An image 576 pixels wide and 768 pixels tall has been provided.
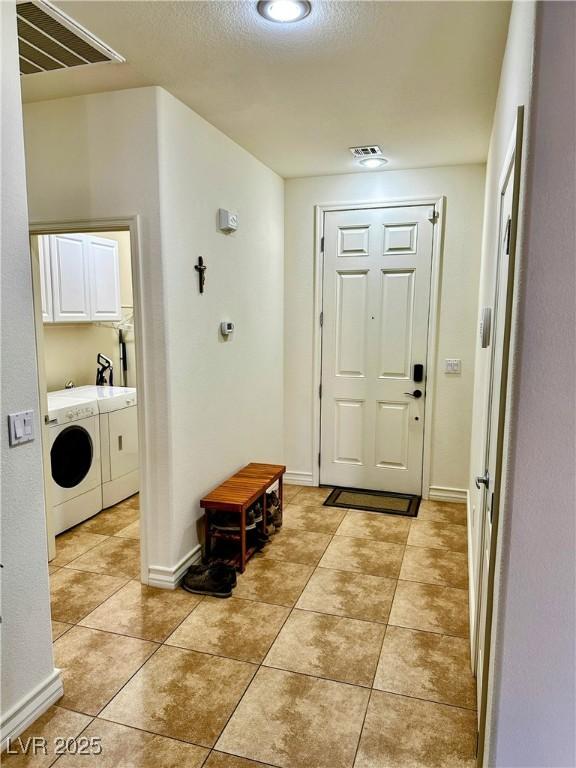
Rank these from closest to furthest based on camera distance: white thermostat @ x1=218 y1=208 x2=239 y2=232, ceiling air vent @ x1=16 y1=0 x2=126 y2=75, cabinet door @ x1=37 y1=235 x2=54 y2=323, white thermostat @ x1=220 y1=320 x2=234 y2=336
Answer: ceiling air vent @ x1=16 y1=0 x2=126 y2=75
white thermostat @ x1=218 y1=208 x2=239 y2=232
white thermostat @ x1=220 y1=320 x2=234 y2=336
cabinet door @ x1=37 y1=235 x2=54 y2=323

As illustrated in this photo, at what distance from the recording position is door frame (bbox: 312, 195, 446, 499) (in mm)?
3881

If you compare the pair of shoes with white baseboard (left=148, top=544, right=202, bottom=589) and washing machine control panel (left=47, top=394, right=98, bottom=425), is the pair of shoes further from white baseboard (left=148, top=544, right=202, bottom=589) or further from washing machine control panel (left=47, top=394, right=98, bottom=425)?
washing machine control panel (left=47, top=394, right=98, bottom=425)

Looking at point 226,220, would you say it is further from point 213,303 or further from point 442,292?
point 442,292

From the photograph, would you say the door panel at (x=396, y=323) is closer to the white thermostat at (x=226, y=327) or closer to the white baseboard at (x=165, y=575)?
the white thermostat at (x=226, y=327)

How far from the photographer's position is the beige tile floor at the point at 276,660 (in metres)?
1.78

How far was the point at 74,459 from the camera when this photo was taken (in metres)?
3.54

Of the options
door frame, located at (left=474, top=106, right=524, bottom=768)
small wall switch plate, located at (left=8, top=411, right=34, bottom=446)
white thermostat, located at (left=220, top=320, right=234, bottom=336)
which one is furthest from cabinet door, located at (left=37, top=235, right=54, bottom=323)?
door frame, located at (left=474, top=106, right=524, bottom=768)

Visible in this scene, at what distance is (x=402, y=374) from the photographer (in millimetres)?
4102

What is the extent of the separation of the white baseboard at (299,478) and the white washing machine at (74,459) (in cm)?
158

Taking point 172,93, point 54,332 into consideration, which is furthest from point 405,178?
point 54,332

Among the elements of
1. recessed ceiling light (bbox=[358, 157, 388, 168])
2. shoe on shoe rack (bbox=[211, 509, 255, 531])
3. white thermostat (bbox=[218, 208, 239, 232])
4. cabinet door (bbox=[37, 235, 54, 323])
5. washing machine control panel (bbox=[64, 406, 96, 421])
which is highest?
recessed ceiling light (bbox=[358, 157, 388, 168])

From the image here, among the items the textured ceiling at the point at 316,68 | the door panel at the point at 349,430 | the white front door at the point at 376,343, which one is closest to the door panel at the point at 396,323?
the white front door at the point at 376,343

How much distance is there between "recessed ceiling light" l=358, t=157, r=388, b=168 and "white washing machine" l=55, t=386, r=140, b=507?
244cm

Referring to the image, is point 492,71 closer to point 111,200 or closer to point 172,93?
point 172,93
